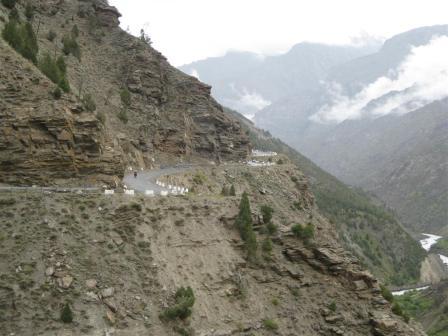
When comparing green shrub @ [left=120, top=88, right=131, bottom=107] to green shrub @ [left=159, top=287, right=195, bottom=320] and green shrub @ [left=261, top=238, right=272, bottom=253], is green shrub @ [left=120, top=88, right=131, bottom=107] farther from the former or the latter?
green shrub @ [left=159, top=287, right=195, bottom=320]

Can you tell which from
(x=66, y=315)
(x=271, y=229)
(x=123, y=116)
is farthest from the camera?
(x=123, y=116)

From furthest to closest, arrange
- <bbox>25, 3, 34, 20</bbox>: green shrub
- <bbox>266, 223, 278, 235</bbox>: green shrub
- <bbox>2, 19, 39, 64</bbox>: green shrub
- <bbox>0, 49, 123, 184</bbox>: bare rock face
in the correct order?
<bbox>25, 3, 34, 20</bbox>: green shrub < <bbox>2, 19, 39, 64</bbox>: green shrub < <bbox>266, 223, 278, 235</bbox>: green shrub < <bbox>0, 49, 123, 184</bbox>: bare rock face

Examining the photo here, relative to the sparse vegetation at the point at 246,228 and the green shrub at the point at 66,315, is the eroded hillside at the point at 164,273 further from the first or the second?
the sparse vegetation at the point at 246,228

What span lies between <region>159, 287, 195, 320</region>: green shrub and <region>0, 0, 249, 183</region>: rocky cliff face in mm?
12562

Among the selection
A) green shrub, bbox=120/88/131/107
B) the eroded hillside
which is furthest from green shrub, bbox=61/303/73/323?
green shrub, bbox=120/88/131/107

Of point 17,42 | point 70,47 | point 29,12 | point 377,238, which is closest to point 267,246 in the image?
point 17,42

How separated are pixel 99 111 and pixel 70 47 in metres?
11.5

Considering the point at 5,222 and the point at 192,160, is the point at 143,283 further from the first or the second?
the point at 192,160

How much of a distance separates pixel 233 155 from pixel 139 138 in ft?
60.1

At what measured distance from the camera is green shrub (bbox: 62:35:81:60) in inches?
2685

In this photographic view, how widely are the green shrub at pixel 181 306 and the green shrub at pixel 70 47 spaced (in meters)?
42.9

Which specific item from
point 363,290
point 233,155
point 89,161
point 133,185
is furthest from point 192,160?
point 363,290

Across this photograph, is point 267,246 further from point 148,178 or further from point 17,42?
point 17,42

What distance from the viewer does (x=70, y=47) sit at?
68.6 m
